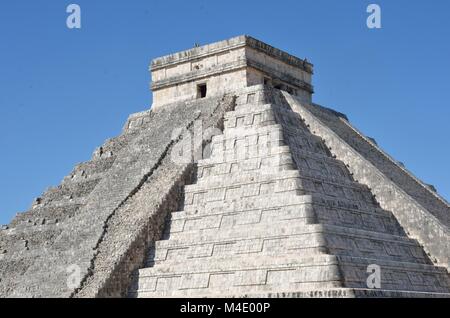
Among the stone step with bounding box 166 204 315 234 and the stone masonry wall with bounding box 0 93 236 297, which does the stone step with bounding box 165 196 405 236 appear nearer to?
the stone step with bounding box 166 204 315 234

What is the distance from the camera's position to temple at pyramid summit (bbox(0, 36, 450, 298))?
Answer: 18.6 meters

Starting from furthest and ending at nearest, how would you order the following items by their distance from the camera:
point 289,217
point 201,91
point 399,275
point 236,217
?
1. point 201,91
2. point 236,217
3. point 399,275
4. point 289,217

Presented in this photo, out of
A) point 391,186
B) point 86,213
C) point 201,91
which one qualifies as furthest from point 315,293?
point 201,91

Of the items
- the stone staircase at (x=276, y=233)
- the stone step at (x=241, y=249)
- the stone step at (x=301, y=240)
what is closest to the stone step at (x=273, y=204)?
the stone staircase at (x=276, y=233)

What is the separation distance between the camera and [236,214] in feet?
65.4

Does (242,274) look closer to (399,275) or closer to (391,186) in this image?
(399,275)

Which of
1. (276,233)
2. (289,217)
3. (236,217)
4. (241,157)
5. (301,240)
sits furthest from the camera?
(241,157)

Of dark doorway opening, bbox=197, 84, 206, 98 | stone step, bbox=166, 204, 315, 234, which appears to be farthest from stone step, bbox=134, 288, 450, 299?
dark doorway opening, bbox=197, 84, 206, 98

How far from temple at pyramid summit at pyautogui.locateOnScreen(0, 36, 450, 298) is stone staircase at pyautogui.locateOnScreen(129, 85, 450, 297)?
0.03m

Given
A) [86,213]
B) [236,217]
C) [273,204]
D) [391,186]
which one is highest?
[391,186]

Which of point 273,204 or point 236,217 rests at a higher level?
point 273,204

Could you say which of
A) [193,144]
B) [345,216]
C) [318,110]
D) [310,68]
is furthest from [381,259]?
[310,68]

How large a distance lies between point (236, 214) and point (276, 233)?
147 centimetres
